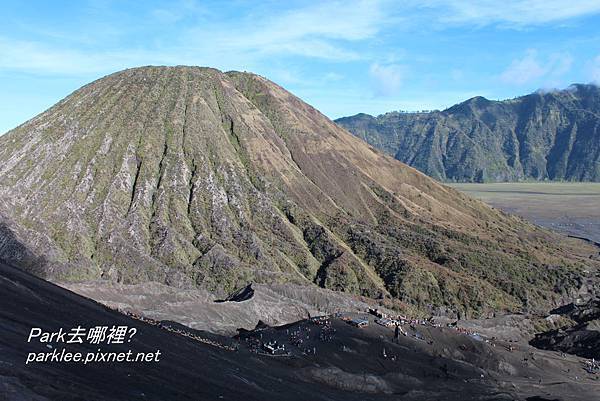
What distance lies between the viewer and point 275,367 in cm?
5925

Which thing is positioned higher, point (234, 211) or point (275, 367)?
point (234, 211)

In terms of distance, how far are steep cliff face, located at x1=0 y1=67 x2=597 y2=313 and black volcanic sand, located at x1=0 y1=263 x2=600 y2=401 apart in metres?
35.9

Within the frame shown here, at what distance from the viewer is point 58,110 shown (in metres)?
164

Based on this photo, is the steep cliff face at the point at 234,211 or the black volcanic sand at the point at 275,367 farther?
the steep cliff face at the point at 234,211

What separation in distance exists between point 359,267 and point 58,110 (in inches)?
4061

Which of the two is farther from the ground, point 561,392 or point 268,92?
point 268,92

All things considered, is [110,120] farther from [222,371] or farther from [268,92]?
[222,371]

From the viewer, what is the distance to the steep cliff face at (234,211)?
376 ft

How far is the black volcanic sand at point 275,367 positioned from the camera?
36031mm

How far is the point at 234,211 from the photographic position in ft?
437

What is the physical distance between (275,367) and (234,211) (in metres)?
76.5

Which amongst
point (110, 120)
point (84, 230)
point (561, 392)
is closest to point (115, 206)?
point (84, 230)

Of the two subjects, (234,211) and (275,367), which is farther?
(234,211)

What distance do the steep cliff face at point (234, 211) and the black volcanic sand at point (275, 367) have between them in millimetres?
35900
